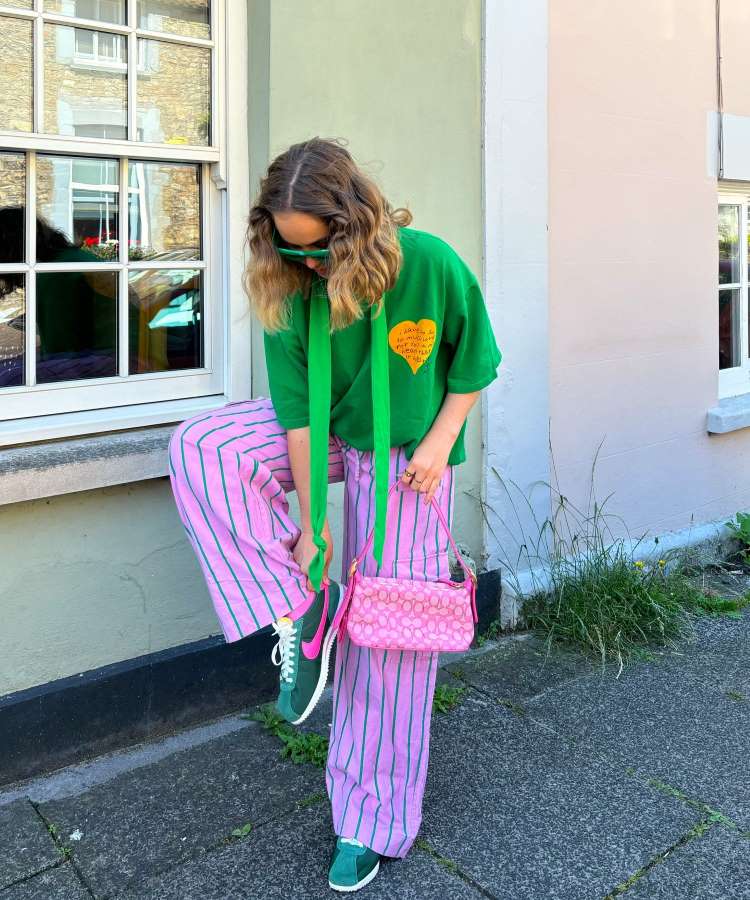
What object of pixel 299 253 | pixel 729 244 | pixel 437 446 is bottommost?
pixel 437 446

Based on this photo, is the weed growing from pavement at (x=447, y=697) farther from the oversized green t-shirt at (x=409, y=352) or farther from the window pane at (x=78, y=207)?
the window pane at (x=78, y=207)

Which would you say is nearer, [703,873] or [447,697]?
[703,873]

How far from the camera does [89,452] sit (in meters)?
3.25

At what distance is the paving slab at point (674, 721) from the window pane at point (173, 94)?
99.5 inches

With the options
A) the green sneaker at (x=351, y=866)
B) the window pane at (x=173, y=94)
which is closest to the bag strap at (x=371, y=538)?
the green sneaker at (x=351, y=866)

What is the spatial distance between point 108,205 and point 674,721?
9.24 feet

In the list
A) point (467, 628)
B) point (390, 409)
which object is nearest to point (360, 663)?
point (467, 628)

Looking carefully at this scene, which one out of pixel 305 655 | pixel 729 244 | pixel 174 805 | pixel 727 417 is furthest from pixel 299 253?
pixel 729 244

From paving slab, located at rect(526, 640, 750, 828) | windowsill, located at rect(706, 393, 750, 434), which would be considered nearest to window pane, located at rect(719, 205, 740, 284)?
windowsill, located at rect(706, 393, 750, 434)

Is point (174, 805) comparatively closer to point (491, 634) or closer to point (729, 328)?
point (491, 634)

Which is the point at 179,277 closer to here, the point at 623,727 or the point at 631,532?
the point at 623,727

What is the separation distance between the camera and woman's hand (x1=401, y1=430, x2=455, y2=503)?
2598mm

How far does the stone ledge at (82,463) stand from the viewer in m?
3.10

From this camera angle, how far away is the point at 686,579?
5230 millimetres
